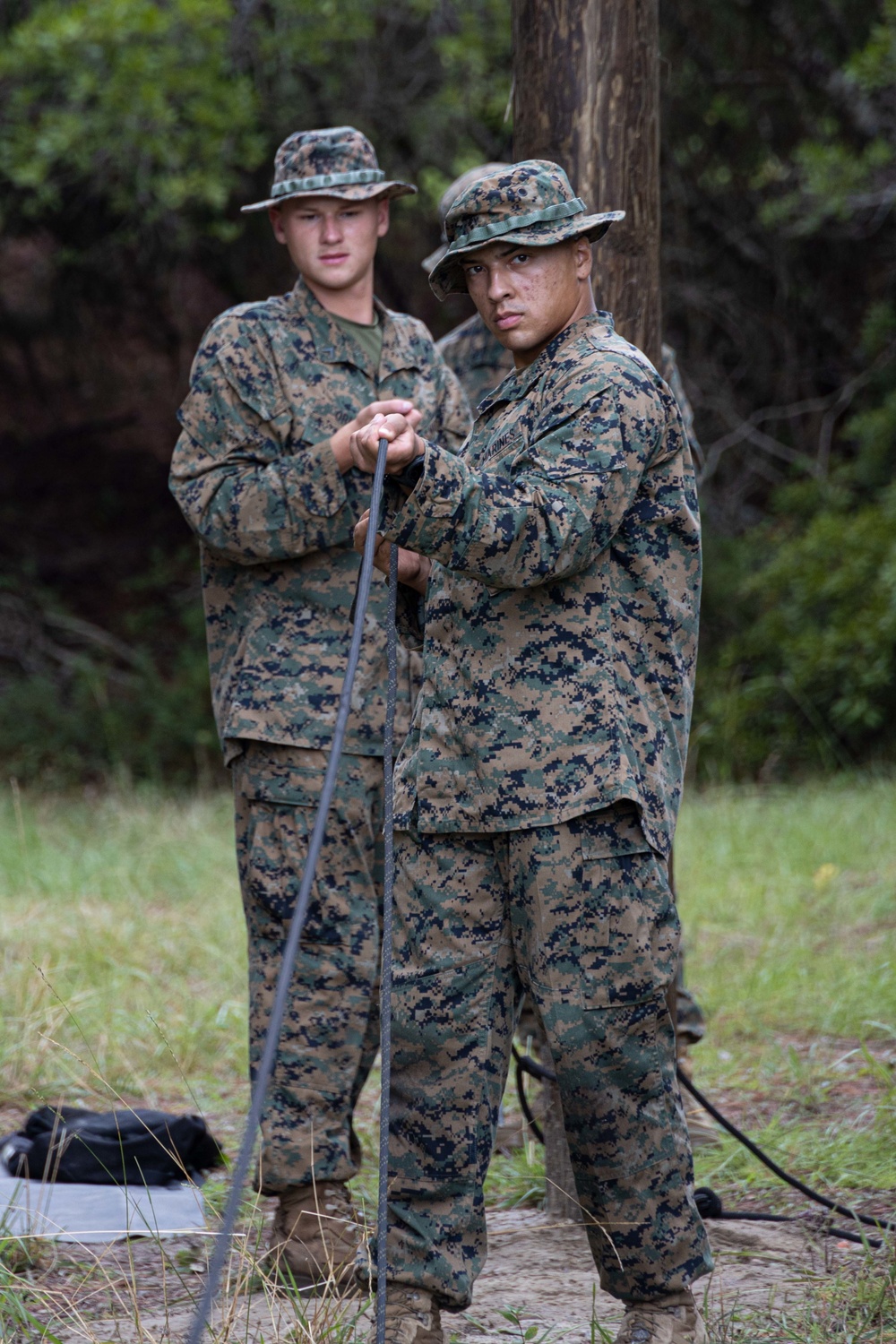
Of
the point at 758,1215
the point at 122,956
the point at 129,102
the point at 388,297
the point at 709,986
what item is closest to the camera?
the point at 758,1215

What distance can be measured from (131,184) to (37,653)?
3826 millimetres

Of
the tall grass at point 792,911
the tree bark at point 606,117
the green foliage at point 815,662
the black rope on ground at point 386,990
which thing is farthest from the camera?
the green foliage at point 815,662

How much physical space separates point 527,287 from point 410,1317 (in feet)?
5.52

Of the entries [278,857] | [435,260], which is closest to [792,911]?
[278,857]

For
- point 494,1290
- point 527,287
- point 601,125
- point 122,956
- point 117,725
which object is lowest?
point 117,725

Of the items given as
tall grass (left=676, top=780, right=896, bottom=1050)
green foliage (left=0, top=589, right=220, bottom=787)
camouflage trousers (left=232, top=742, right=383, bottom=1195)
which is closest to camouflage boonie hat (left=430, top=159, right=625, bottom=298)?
camouflage trousers (left=232, top=742, right=383, bottom=1195)

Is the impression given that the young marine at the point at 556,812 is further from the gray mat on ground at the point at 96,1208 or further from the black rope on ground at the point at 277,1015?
the gray mat on ground at the point at 96,1208

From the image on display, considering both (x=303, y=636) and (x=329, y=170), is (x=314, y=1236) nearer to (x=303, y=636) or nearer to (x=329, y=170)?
(x=303, y=636)

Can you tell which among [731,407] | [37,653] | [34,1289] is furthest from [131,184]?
[34,1289]

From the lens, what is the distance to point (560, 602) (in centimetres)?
243

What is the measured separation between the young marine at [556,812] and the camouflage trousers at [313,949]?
22.8 inches

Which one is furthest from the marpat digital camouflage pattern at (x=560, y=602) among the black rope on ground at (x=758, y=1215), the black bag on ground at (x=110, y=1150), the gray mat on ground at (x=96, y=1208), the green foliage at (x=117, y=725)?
the green foliage at (x=117, y=725)

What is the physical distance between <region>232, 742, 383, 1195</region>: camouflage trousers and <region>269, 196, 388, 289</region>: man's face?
1.04m

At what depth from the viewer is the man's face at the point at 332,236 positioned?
3.32 meters
